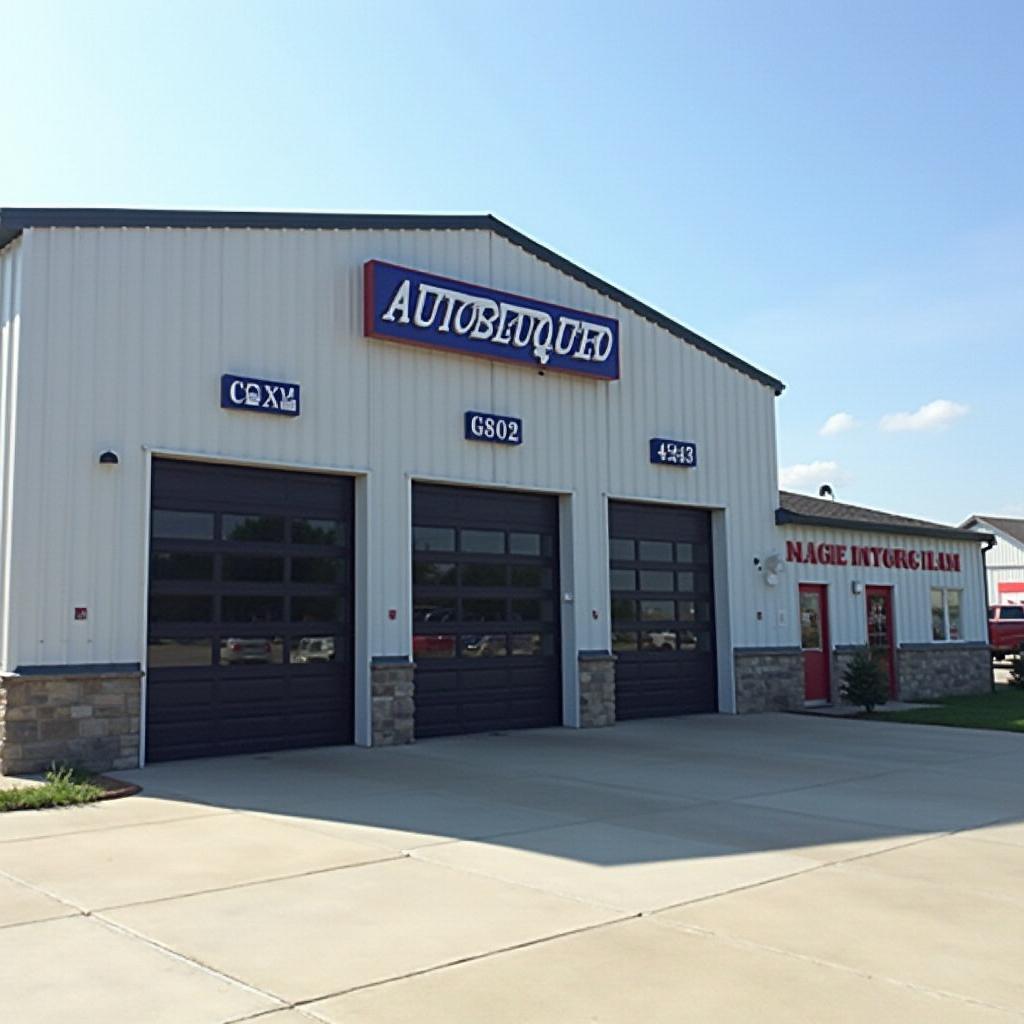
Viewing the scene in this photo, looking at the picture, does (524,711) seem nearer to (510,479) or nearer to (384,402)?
(510,479)

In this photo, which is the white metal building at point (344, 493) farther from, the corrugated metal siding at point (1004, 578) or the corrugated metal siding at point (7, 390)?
the corrugated metal siding at point (1004, 578)

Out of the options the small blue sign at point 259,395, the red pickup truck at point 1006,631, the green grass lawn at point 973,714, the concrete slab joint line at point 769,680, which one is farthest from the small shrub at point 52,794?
the red pickup truck at point 1006,631

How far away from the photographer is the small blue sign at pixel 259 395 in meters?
12.8

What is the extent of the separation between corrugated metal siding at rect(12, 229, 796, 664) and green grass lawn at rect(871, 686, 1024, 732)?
9.08ft

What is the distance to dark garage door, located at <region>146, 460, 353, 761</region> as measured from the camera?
12352mm

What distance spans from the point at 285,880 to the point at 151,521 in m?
6.46

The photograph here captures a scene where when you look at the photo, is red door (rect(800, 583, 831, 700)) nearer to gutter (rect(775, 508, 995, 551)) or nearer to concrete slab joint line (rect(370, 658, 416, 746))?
gutter (rect(775, 508, 995, 551))

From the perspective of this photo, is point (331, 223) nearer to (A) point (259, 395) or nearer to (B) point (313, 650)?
(A) point (259, 395)

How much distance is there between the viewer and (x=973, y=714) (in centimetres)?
1873

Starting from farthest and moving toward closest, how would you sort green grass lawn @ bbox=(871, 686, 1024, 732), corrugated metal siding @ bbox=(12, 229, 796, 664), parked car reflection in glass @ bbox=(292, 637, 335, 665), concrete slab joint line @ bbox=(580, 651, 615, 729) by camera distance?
green grass lawn @ bbox=(871, 686, 1024, 732) < concrete slab joint line @ bbox=(580, 651, 615, 729) < parked car reflection in glass @ bbox=(292, 637, 335, 665) < corrugated metal siding @ bbox=(12, 229, 796, 664)

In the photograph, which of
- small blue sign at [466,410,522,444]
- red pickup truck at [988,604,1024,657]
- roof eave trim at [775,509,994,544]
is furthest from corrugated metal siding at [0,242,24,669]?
red pickup truck at [988,604,1024,657]

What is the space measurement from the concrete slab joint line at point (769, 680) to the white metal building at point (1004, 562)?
35.5 m

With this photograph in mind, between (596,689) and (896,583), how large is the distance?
8.92m

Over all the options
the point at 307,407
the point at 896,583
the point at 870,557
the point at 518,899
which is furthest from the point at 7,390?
the point at 896,583
